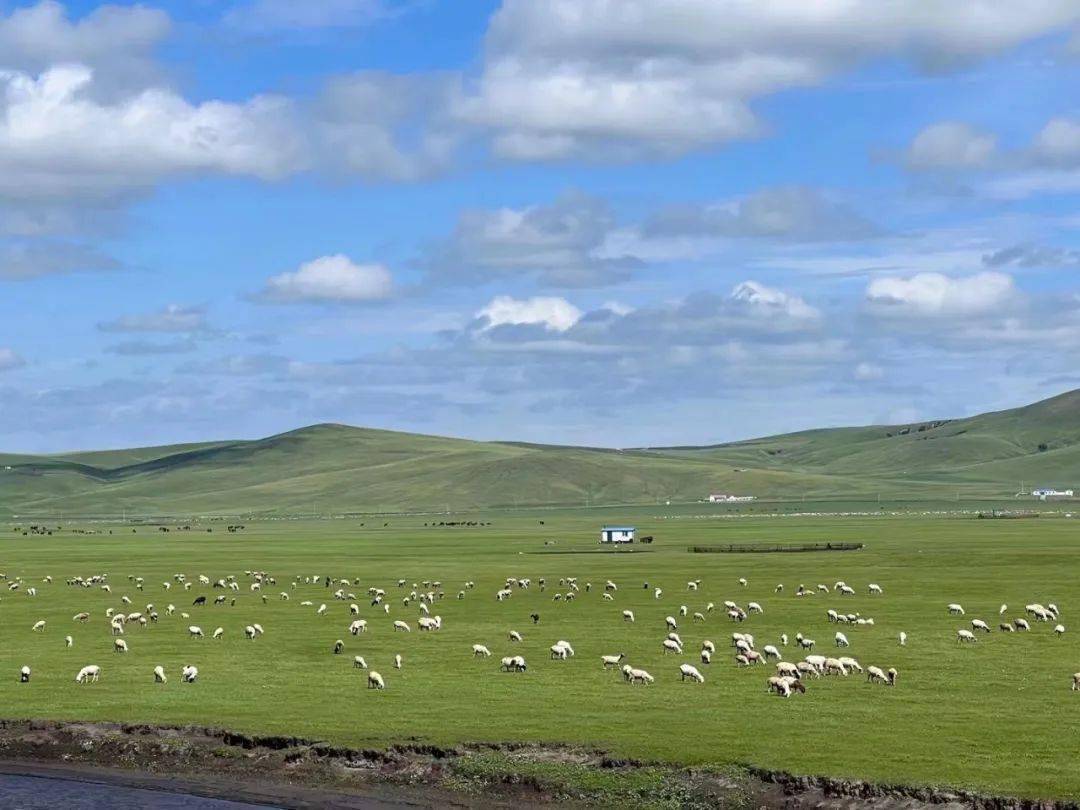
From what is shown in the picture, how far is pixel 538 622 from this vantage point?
2480 inches

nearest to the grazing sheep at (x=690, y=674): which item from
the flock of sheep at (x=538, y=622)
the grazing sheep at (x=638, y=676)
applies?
the flock of sheep at (x=538, y=622)

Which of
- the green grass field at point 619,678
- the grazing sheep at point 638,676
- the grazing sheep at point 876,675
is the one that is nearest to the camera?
the green grass field at point 619,678

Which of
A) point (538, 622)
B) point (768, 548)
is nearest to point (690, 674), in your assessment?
point (538, 622)

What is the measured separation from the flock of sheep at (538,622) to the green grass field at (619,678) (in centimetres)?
54

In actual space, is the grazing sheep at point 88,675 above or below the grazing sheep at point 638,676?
above

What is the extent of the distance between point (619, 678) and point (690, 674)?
2.23 metres

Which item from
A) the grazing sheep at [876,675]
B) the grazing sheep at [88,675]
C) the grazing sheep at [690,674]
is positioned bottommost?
the grazing sheep at [876,675]

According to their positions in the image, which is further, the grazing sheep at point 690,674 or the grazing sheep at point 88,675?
the grazing sheep at point 88,675

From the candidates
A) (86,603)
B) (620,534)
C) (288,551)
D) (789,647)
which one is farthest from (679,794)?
(620,534)

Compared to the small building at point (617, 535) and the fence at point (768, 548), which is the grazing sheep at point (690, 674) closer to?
the fence at point (768, 548)

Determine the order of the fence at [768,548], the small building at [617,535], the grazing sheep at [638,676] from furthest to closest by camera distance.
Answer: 1. the small building at [617,535]
2. the fence at [768,548]
3. the grazing sheep at [638,676]

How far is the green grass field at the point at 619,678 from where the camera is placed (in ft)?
112

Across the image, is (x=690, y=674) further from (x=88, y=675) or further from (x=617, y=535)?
(x=617, y=535)

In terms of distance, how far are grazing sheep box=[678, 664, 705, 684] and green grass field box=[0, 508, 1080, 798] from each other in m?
0.37
